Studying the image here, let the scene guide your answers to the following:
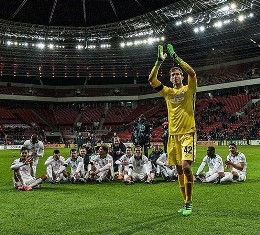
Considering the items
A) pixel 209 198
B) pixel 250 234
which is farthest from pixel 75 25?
pixel 250 234

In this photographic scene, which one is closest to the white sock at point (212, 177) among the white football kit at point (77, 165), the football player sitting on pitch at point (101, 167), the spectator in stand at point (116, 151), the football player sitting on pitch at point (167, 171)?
the football player sitting on pitch at point (167, 171)

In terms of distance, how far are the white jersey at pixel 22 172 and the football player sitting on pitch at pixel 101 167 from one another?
2.25 meters

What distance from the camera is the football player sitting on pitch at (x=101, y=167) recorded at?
519 inches

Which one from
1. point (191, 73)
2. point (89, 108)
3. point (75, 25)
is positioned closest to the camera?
point (191, 73)

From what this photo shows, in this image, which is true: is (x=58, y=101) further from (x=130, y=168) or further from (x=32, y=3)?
(x=130, y=168)

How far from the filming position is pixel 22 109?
61.5 m

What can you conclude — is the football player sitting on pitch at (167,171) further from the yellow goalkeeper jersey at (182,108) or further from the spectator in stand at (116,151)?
the yellow goalkeeper jersey at (182,108)

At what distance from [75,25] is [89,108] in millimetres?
26230

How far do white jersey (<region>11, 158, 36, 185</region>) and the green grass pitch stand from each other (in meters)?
0.41

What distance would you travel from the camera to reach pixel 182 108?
731 centimetres

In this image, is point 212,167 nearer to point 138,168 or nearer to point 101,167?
point 138,168

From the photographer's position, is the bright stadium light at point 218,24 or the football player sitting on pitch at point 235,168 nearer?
the football player sitting on pitch at point 235,168

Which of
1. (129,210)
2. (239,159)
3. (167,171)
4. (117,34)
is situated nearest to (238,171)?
(239,159)

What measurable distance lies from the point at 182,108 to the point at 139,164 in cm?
581
